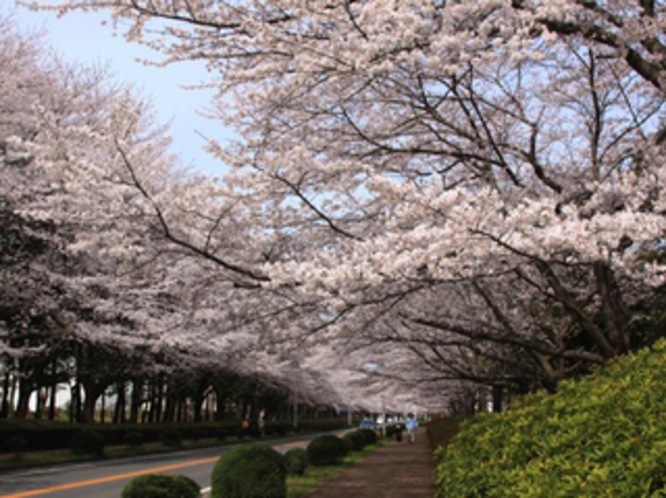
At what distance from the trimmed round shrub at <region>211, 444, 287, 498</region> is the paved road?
3297 mm

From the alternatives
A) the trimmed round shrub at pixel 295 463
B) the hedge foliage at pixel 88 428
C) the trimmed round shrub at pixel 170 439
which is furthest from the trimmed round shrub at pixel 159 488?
the trimmed round shrub at pixel 170 439

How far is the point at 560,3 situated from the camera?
5.12m

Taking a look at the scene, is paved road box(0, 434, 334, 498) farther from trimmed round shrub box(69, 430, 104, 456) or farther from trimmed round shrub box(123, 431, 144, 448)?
trimmed round shrub box(123, 431, 144, 448)

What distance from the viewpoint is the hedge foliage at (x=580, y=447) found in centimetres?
247

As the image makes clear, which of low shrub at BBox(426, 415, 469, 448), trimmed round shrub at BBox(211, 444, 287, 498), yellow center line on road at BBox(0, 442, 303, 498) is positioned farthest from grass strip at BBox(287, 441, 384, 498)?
yellow center line on road at BBox(0, 442, 303, 498)

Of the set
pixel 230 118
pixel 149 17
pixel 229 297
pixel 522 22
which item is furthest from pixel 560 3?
pixel 229 297

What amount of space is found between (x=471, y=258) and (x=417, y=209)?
700 millimetres

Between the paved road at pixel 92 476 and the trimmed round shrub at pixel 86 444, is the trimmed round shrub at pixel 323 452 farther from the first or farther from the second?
the trimmed round shrub at pixel 86 444

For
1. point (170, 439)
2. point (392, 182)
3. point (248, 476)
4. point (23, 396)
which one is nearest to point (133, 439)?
point (170, 439)

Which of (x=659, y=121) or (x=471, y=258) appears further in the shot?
(x=659, y=121)

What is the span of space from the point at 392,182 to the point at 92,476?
1246 centimetres

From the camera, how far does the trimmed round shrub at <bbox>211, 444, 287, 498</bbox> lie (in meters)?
8.77

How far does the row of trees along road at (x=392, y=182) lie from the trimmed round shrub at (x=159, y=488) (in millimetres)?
2100

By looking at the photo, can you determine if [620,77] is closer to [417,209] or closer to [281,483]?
[417,209]
